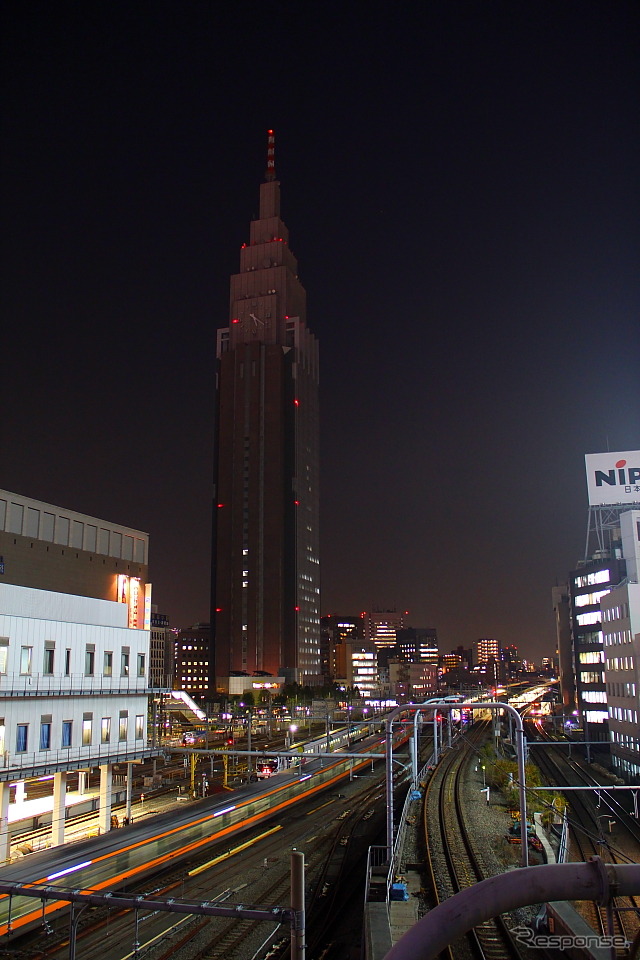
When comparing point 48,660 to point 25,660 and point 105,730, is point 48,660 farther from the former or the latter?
point 105,730

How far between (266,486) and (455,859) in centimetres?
12167

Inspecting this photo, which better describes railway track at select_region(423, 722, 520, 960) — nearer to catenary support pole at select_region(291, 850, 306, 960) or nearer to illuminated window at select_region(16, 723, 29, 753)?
catenary support pole at select_region(291, 850, 306, 960)

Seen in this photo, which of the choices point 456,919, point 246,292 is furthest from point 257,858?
point 246,292

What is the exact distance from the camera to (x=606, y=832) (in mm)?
32031

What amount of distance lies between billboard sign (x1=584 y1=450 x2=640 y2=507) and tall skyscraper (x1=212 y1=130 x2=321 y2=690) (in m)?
81.2

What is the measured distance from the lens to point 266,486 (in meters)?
144

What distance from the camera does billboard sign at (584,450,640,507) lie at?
68.1 m

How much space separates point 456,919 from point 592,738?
6696 cm

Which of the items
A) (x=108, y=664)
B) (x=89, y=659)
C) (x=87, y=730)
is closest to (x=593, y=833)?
(x=87, y=730)

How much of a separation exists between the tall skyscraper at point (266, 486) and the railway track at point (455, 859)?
3460 inches

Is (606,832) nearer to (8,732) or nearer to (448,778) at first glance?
(448,778)

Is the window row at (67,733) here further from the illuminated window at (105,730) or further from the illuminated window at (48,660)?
the illuminated window at (48,660)

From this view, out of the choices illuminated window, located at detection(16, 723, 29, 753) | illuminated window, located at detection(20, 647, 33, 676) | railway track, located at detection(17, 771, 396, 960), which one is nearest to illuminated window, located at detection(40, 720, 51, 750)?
illuminated window, located at detection(16, 723, 29, 753)

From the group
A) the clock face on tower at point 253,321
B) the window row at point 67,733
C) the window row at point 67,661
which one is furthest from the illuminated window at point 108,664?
the clock face on tower at point 253,321
